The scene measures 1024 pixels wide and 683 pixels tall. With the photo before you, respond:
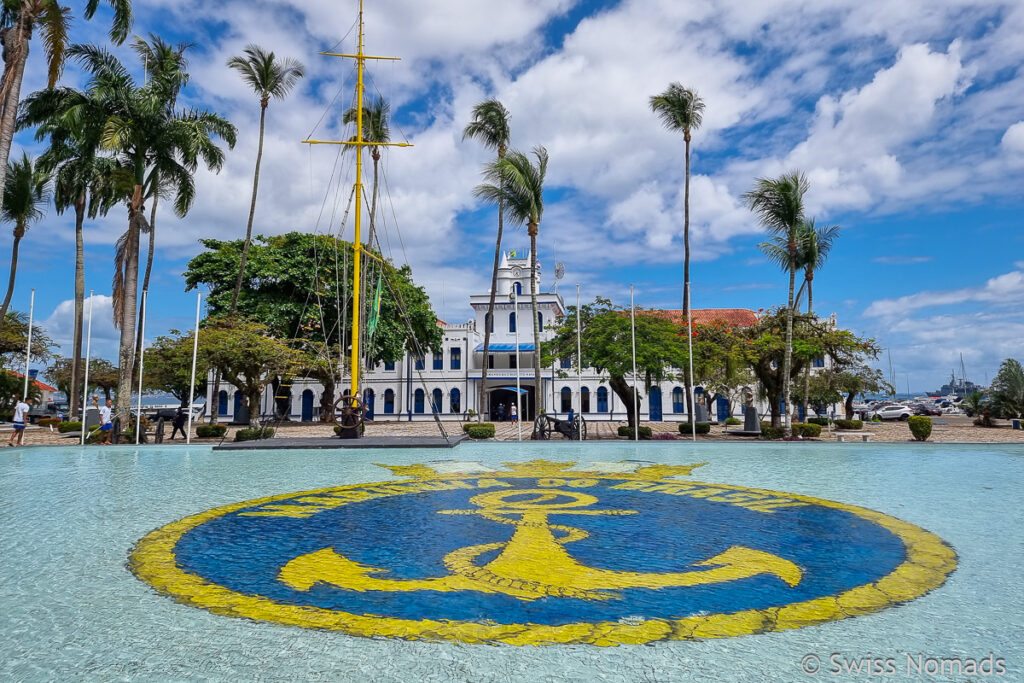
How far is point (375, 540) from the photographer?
22.7 ft

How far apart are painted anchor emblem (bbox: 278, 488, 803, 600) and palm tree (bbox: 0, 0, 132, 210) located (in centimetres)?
1772

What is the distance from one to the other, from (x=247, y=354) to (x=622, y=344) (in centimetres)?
1658

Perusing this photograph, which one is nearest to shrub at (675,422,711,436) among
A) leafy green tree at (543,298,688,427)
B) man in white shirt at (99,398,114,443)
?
leafy green tree at (543,298,688,427)

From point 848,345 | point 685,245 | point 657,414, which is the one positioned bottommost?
point 657,414

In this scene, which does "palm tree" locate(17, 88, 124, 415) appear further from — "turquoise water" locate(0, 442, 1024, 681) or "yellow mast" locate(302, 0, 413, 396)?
"turquoise water" locate(0, 442, 1024, 681)

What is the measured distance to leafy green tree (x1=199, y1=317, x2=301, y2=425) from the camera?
26719mm

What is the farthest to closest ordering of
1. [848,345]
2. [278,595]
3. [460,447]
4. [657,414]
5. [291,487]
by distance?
[657,414] < [848,345] < [460,447] < [291,487] < [278,595]

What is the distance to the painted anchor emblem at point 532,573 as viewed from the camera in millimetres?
5293

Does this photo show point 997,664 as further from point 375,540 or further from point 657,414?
point 657,414

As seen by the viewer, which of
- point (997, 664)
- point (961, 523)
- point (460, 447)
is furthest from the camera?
point (460, 447)

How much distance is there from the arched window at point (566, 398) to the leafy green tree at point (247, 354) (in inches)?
874

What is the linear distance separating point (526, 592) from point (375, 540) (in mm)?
2390

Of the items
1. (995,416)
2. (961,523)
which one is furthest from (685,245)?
(961,523)

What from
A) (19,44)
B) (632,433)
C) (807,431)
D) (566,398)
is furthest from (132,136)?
(566,398)
